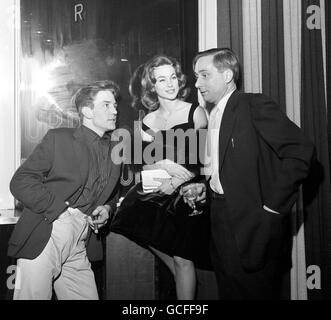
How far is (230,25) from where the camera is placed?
202 cm

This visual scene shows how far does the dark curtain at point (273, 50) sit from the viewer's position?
6.69 ft

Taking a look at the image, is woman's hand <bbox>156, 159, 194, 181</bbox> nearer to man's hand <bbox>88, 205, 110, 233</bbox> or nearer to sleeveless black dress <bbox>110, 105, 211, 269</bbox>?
sleeveless black dress <bbox>110, 105, 211, 269</bbox>

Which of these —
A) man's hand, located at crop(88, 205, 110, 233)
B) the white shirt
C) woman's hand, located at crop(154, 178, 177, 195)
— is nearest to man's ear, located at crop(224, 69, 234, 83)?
the white shirt

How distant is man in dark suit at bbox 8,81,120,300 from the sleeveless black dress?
103 mm

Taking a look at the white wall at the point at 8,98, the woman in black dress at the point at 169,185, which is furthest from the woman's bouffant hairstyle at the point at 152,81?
the white wall at the point at 8,98

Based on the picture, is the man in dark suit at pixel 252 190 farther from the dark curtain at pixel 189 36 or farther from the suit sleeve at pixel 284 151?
the dark curtain at pixel 189 36

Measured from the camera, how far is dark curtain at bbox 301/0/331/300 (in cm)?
206

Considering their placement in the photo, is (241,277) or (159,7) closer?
(241,277)

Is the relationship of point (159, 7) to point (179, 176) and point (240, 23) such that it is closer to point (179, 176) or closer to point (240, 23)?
point (240, 23)

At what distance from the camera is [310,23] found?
207cm

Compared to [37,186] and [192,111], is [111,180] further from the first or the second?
[192,111]

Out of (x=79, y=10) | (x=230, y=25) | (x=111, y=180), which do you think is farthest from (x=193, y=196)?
(x=79, y=10)

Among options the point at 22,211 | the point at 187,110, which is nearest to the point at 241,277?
the point at 187,110
